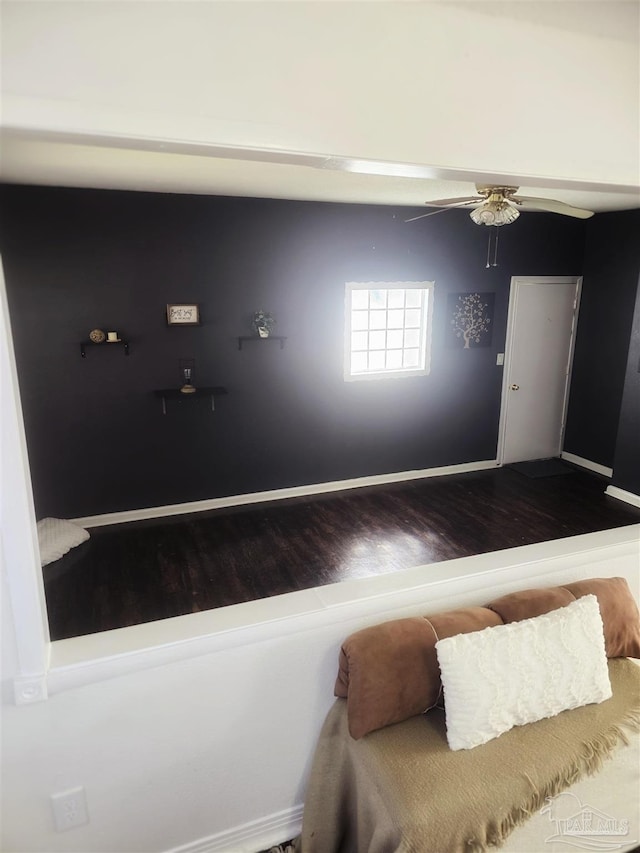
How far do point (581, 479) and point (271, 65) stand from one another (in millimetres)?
5194

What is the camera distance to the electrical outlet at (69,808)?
1.67 metres

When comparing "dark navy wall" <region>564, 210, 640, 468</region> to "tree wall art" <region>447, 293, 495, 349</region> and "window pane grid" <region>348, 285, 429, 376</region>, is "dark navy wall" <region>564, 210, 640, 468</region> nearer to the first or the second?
"tree wall art" <region>447, 293, 495, 349</region>

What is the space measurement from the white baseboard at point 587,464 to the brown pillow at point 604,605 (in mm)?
3662

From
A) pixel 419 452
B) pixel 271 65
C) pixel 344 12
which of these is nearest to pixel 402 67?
pixel 344 12

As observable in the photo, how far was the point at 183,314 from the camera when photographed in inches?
170

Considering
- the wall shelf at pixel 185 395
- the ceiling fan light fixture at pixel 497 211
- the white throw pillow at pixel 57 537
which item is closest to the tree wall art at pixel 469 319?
the wall shelf at pixel 185 395

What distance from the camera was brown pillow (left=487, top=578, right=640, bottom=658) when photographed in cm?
202

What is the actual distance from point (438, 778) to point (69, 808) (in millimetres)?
1132

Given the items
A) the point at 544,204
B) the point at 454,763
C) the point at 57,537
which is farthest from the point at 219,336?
the point at 454,763

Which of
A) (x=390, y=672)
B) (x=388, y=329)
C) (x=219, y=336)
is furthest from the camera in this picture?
(x=388, y=329)

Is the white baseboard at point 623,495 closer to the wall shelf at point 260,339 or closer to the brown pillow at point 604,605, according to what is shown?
the brown pillow at point 604,605

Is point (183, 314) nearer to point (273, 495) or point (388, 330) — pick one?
point (273, 495)

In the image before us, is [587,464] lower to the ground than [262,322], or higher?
lower

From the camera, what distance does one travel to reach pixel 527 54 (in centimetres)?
168
